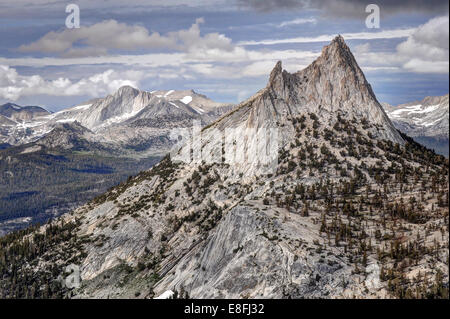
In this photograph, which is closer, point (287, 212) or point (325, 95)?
point (287, 212)

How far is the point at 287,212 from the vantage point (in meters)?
116

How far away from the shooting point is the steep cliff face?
90.8 metres

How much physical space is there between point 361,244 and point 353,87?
101 m

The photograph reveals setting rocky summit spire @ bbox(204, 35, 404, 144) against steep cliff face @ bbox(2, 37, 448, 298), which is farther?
rocky summit spire @ bbox(204, 35, 404, 144)

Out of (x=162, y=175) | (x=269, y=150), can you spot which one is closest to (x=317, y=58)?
(x=269, y=150)

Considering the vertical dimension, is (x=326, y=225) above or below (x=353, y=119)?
below

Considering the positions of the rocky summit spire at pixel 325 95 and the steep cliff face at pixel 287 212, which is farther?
the rocky summit spire at pixel 325 95

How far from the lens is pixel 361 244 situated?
95875 mm

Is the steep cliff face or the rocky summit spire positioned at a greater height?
the rocky summit spire

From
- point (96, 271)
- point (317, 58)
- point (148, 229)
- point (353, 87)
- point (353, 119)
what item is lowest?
point (96, 271)

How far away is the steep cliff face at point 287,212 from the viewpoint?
298 ft

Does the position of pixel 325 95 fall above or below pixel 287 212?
above

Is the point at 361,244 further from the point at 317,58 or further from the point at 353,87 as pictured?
the point at 317,58
